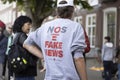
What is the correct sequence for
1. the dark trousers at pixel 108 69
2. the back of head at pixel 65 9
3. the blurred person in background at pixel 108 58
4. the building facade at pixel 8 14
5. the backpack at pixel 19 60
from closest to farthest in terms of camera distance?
the back of head at pixel 65 9, the backpack at pixel 19 60, the blurred person in background at pixel 108 58, the dark trousers at pixel 108 69, the building facade at pixel 8 14

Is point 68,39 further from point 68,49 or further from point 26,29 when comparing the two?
point 26,29

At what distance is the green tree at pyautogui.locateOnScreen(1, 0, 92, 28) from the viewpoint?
18031 millimetres

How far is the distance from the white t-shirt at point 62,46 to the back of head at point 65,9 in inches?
2.0

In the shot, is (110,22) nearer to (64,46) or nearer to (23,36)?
(23,36)

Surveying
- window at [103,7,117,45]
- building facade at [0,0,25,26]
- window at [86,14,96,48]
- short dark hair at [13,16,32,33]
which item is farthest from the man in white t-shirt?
building facade at [0,0,25,26]

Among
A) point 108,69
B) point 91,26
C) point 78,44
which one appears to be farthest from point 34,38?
point 91,26

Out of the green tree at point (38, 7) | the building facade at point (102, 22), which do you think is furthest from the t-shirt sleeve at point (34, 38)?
the building facade at point (102, 22)

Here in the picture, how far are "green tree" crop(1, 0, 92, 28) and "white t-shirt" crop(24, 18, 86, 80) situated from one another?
44.9ft

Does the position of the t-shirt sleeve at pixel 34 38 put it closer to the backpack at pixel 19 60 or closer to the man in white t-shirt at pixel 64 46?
the man in white t-shirt at pixel 64 46

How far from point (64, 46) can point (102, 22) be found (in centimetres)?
2331

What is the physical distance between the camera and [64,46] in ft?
13.3

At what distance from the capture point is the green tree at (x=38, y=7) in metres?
18.0

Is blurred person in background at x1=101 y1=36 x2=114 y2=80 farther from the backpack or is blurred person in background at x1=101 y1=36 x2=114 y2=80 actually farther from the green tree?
the backpack

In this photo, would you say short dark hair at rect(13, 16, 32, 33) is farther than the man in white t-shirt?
Yes
